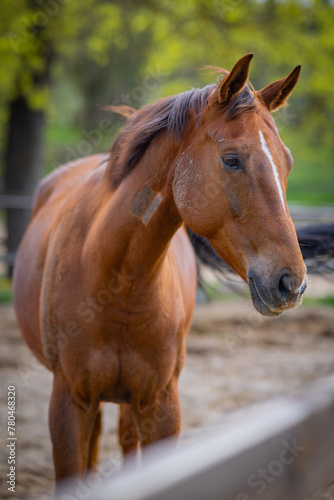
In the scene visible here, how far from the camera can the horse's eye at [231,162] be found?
1751mm

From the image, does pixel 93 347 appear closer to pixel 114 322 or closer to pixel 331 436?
pixel 114 322

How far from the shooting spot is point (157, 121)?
209 centimetres

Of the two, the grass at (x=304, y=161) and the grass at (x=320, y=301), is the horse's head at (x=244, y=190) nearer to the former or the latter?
the grass at (x=320, y=301)

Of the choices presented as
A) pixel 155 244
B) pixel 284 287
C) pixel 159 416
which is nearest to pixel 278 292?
pixel 284 287

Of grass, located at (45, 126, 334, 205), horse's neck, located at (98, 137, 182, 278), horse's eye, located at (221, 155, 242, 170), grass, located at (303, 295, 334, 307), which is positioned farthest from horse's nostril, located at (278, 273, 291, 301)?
grass, located at (45, 126, 334, 205)

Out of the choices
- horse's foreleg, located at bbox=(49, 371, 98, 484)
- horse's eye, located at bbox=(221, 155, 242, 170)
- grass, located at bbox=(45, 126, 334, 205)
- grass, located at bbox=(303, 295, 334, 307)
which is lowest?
grass, located at bbox=(45, 126, 334, 205)

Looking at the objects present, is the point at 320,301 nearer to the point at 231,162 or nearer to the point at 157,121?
the point at 157,121

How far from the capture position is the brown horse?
67.3 inches

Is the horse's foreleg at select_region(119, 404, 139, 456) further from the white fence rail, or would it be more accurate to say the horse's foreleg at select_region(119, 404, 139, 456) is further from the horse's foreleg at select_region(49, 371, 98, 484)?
the white fence rail

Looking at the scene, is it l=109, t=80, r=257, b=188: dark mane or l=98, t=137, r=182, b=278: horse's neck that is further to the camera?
l=98, t=137, r=182, b=278: horse's neck

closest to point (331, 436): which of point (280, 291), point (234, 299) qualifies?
point (280, 291)

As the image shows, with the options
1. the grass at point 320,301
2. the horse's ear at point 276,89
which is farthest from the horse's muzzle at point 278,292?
the grass at point 320,301

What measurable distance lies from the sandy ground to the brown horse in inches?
45.7

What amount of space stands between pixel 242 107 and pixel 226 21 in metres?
7.35
